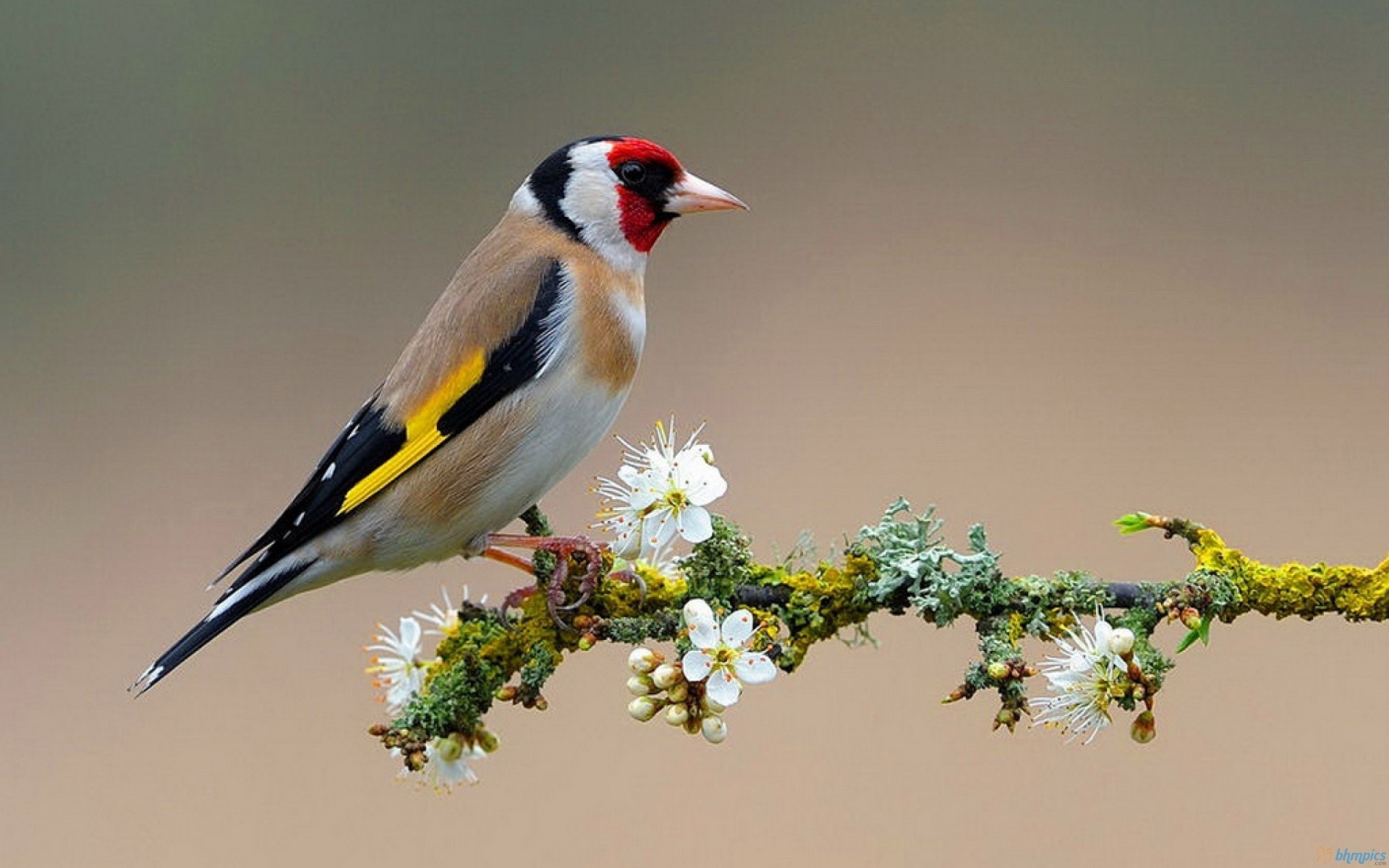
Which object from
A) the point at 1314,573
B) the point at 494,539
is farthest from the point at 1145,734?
the point at 494,539

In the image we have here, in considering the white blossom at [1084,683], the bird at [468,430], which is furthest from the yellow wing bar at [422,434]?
the white blossom at [1084,683]

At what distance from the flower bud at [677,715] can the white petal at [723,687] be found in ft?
0.15

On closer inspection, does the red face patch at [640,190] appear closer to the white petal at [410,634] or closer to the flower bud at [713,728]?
the white petal at [410,634]

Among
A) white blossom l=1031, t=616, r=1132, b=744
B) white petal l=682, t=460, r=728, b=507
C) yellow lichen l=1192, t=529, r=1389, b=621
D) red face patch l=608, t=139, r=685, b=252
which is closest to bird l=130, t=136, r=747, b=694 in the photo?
red face patch l=608, t=139, r=685, b=252

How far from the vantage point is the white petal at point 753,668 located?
182cm

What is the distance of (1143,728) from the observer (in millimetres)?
1779

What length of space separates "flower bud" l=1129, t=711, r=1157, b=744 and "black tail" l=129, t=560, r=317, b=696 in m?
1.26

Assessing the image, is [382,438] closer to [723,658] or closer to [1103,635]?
[723,658]

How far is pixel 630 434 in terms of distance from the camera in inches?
193

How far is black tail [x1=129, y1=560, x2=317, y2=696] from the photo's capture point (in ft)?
7.45

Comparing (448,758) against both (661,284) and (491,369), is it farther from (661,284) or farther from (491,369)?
(661,284)

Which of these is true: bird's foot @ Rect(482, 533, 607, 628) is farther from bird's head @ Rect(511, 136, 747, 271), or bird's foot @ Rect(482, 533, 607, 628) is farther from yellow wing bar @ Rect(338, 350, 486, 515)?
bird's head @ Rect(511, 136, 747, 271)

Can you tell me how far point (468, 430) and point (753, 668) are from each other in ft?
2.78

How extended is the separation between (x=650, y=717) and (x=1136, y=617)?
55 cm
